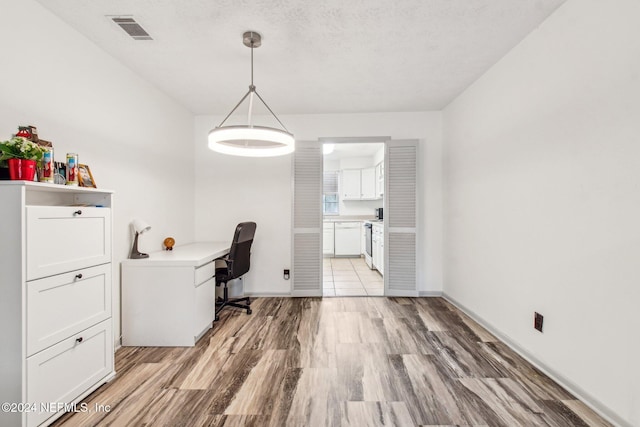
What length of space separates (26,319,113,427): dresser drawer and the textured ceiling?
2171 mm

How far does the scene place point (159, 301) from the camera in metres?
2.47

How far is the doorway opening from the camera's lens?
5988mm

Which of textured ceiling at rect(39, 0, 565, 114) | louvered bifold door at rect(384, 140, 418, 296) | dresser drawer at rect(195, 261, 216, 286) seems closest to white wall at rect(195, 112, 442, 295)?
louvered bifold door at rect(384, 140, 418, 296)

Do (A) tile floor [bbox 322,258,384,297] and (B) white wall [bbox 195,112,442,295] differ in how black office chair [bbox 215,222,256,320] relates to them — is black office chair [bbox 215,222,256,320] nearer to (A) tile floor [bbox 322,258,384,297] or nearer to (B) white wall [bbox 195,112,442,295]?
(B) white wall [bbox 195,112,442,295]

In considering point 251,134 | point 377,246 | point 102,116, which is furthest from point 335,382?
point 377,246

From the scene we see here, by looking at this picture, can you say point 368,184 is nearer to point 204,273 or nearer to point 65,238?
point 204,273

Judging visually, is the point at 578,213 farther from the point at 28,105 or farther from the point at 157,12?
the point at 28,105

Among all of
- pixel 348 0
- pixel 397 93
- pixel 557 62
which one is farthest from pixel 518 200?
pixel 348 0

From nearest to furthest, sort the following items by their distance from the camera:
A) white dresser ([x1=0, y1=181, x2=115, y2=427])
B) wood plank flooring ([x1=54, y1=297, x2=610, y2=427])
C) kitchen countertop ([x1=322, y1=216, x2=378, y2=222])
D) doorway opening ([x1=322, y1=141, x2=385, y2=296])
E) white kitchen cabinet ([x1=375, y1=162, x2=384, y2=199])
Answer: white dresser ([x1=0, y1=181, x2=115, y2=427]) → wood plank flooring ([x1=54, y1=297, x2=610, y2=427]) → doorway opening ([x1=322, y1=141, x2=385, y2=296]) → white kitchen cabinet ([x1=375, y1=162, x2=384, y2=199]) → kitchen countertop ([x1=322, y1=216, x2=378, y2=222])

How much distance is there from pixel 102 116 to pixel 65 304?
1554 millimetres

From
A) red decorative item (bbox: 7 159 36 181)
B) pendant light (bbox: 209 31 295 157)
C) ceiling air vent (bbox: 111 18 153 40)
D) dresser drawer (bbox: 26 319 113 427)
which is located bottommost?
dresser drawer (bbox: 26 319 113 427)

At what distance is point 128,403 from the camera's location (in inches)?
68.9

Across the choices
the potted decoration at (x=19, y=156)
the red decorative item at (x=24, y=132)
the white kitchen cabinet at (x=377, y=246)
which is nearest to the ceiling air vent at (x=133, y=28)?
the red decorative item at (x=24, y=132)

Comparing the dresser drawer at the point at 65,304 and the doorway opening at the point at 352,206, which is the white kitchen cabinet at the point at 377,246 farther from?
the dresser drawer at the point at 65,304
